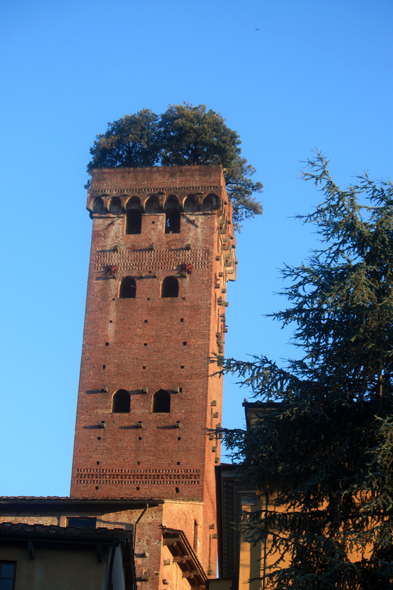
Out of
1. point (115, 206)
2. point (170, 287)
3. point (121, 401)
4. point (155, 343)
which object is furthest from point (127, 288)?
point (121, 401)

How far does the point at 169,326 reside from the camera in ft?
103

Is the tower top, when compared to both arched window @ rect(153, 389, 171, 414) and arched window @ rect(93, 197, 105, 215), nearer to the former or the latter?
arched window @ rect(93, 197, 105, 215)

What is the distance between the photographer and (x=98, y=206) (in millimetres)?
34406

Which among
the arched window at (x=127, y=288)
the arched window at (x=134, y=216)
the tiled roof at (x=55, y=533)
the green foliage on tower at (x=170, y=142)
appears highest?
the green foliage on tower at (x=170, y=142)

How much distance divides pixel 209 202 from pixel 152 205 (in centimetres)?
233

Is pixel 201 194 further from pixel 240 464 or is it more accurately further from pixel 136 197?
pixel 240 464

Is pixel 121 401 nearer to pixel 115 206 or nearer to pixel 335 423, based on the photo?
pixel 115 206

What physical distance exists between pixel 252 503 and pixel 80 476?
14947mm

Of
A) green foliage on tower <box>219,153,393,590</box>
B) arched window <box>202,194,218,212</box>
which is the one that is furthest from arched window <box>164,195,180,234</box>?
green foliage on tower <box>219,153,393,590</box>

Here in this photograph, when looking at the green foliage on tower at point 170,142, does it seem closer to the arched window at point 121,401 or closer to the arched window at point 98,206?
the arched window at point 98,206

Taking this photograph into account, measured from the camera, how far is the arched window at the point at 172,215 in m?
34.2

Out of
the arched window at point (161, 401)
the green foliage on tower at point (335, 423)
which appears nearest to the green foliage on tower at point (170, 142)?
the arched window at point (161, 401)

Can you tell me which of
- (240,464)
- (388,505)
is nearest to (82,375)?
(240,464)

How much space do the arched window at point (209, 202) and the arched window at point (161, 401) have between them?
7.89m
